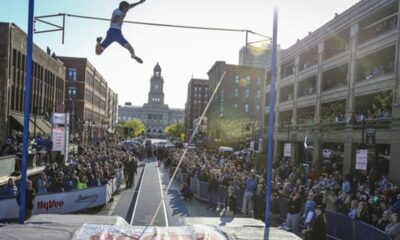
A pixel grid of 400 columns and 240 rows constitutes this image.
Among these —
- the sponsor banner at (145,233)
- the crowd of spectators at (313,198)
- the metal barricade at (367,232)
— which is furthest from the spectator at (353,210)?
the sponsor banner at (145,233)

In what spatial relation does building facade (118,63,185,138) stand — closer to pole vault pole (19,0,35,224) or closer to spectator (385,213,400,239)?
spectator (385,213,400,239)

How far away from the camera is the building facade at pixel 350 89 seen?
1088 inches

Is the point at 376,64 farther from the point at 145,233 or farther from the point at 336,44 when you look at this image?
the point at 145,233

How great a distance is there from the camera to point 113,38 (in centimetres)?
854

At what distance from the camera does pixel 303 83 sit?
45.4m

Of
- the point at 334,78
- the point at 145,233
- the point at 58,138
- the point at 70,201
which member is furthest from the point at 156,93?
the point at 145,233

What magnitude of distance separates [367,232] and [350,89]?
23.0m

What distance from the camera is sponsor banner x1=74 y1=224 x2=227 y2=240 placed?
6449 mm

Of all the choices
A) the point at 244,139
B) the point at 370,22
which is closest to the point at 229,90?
the point at 244,139

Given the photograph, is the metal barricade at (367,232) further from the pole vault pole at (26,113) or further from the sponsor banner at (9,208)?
the sponsor banner at (9,208)

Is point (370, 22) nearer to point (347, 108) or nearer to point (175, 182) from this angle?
point (347, 108)

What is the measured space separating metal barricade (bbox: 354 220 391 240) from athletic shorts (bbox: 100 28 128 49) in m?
8.18

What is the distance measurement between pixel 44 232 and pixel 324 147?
35701mm

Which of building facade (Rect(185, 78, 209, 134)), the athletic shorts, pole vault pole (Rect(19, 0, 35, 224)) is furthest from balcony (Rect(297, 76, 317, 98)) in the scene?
building facade (Rect(185, 78, 209, 134))
